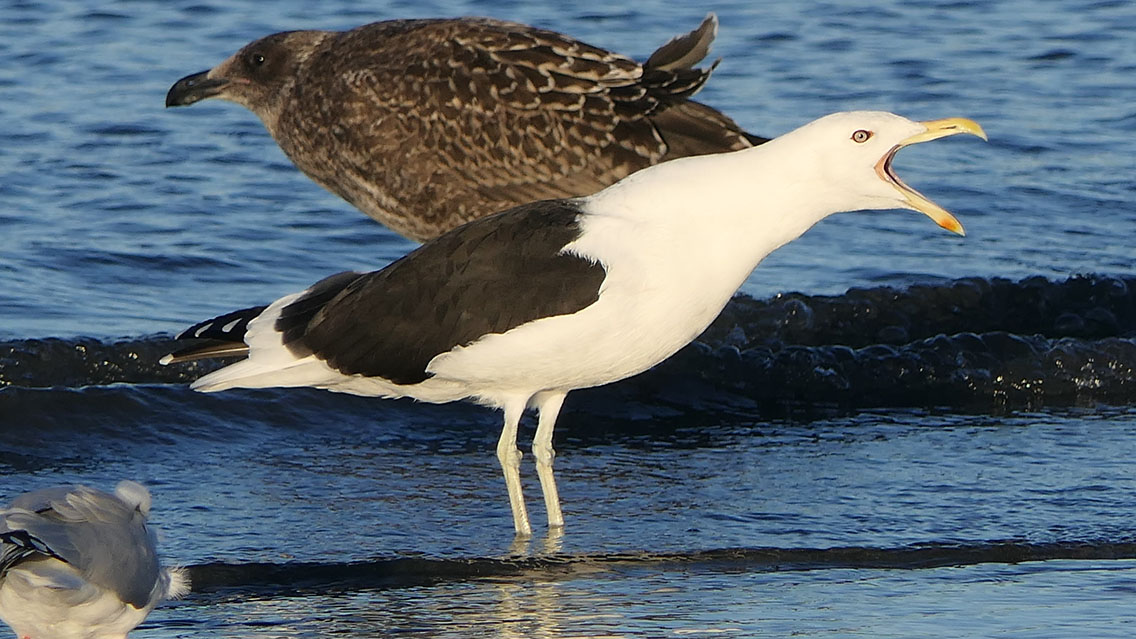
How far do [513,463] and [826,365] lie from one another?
2528 mm

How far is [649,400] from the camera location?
28.8 feet

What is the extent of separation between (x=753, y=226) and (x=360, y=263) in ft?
15.2

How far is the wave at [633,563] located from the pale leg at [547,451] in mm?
369

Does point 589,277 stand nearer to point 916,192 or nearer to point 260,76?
point 916,192

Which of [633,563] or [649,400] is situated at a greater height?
[649,400]

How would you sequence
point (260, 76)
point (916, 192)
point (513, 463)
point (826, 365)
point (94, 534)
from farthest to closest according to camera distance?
point (260, 76) → point (826, 365) → point (513, 463) → point (916, 192) → point (94, 534)

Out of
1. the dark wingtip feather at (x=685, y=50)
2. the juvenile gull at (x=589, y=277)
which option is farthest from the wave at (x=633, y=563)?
the dark wingtip feather at (x=685, y=50)

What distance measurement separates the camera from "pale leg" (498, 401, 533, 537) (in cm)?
682

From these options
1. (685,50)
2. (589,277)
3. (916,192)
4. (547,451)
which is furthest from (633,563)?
(685,50)

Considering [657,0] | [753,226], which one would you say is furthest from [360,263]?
[657,0]

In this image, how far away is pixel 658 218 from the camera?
6281 millimetres

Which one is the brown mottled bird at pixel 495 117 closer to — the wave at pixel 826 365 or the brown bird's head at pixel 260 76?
the brown bird's head at pixel 260 76

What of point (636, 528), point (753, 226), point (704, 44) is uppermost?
point (704, 44)

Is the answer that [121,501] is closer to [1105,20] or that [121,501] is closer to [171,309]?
[171,309]
